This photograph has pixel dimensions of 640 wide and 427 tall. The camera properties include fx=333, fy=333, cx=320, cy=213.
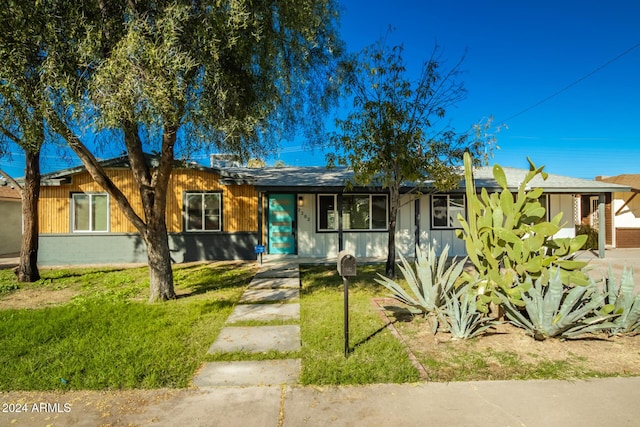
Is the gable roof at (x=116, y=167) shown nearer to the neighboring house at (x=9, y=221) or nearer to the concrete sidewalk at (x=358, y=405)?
the neighboring house at (x=9, y=221)

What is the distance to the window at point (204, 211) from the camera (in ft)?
39.0

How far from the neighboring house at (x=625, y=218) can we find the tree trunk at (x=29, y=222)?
20528 mm

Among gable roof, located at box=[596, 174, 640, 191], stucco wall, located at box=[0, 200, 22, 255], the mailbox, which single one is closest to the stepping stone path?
the mailbox

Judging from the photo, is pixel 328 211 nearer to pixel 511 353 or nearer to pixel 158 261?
pixel 158 261

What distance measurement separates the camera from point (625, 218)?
48.1 ft

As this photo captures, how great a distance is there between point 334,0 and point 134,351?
286 inches

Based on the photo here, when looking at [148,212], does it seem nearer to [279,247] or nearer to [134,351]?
[134,351]

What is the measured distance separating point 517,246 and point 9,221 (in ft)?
67.3

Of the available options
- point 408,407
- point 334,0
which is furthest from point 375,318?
point 334,0

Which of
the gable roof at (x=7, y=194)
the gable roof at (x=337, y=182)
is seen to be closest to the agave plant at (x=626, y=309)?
the gable roof at (x=337, y=182)

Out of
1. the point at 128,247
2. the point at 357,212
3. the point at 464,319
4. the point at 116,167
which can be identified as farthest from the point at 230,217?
the point at 464,319

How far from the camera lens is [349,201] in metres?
12.2

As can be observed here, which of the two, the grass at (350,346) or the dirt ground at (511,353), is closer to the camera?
the grass at (350,346)

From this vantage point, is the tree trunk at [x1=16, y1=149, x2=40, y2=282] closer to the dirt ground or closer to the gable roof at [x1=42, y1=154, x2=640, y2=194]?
the gable roof at [x1=42, y1=154, x2=640, y2=194]
